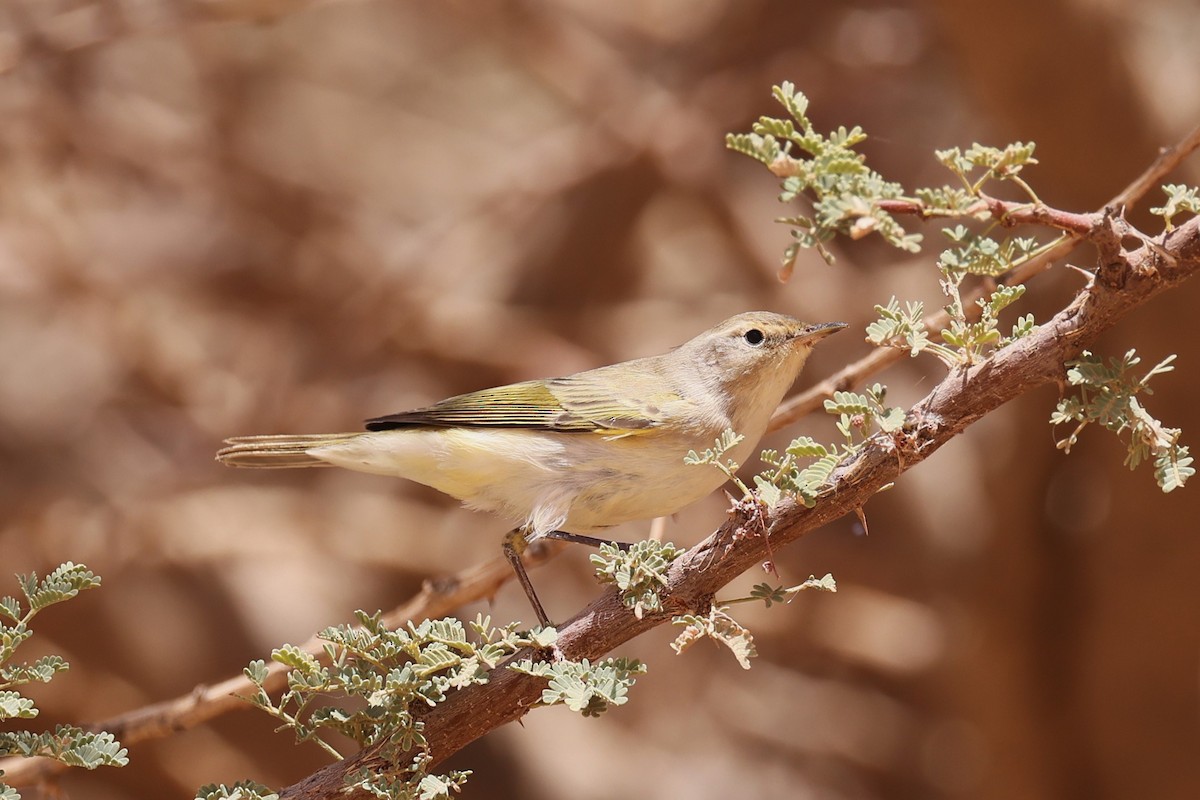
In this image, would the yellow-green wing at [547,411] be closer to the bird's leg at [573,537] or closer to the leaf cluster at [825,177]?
the bird's leg at [573,537]

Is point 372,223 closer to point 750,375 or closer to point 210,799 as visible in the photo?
point 750,375

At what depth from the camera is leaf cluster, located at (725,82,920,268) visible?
1.62 metres

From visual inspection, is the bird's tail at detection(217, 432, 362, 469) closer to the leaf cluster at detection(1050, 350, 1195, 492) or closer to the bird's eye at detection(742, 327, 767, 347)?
the bird's eye at detection(742, 327, 767, 347)

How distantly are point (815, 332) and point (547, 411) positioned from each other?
2.13 ft

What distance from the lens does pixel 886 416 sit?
1475 millimetres

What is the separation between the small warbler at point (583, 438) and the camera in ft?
7.68

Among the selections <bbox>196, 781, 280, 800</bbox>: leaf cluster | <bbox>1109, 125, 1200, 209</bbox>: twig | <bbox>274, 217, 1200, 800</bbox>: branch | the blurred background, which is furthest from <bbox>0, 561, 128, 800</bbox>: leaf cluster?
the blurred background

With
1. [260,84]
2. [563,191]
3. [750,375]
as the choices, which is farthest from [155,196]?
[750,375]

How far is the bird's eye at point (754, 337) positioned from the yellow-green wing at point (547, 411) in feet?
0.96

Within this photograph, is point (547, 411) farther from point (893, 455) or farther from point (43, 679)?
point (43, 679)

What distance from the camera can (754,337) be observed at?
8.36ft

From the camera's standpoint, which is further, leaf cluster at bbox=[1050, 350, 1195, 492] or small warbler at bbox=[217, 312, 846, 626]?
small warbler at bbox=[217, 312, 846, 626]

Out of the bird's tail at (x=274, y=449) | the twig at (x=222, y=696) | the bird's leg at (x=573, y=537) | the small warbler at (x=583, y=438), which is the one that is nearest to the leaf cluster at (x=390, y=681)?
the twig at (x=222, y=696)

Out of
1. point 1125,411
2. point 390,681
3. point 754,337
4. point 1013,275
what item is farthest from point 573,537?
point 1125,411
